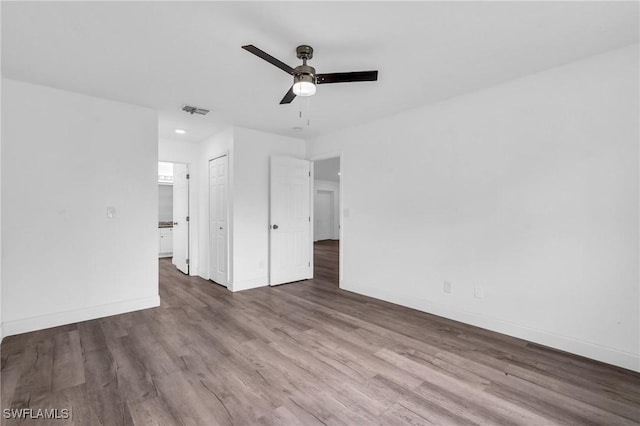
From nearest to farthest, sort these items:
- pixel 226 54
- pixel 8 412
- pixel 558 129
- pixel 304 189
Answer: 1. pixel 8 412
2. pixel 226 54
3. pixel 558 129
4. pixel 304 189

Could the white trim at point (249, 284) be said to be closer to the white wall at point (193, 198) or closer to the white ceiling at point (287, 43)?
the white wall at point (193, 198)

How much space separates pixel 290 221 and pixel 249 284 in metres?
1.25

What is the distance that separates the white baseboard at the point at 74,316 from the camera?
2.98 meters

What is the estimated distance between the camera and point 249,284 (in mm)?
4711

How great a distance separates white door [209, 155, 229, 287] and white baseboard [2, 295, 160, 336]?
1.23 metres

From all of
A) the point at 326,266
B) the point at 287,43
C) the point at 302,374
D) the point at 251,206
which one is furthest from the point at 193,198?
the point at 302,374

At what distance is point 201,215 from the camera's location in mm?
5590

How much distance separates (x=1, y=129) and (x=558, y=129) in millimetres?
5395

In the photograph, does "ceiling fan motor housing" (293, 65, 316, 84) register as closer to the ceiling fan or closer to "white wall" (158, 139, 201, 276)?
the ceiling fan

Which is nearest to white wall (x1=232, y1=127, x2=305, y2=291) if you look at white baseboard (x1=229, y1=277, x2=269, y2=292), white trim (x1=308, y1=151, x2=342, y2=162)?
white baseboard (x1=229, y1=277, x2=269, y2=292)

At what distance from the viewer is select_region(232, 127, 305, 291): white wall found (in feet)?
15.1

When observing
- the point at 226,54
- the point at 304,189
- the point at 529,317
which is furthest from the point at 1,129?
the point at 529,317

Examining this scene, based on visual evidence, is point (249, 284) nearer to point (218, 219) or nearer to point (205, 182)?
point (218, 219)

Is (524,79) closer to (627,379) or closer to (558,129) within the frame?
(558,129)
